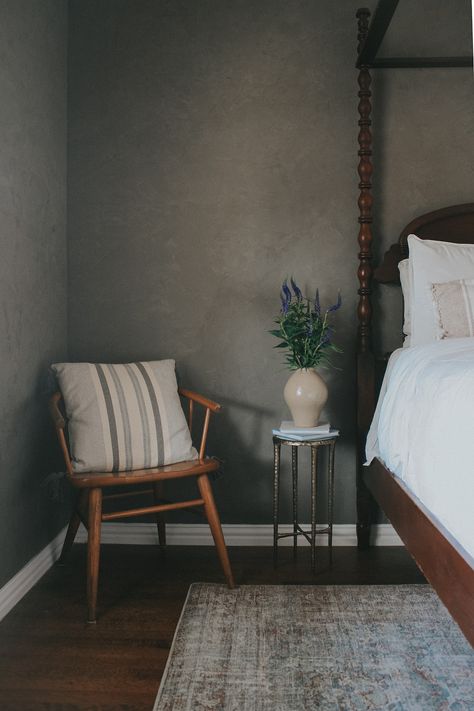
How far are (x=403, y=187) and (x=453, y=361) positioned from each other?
133cm

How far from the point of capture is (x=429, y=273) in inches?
102

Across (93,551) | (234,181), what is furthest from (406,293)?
(93,551)

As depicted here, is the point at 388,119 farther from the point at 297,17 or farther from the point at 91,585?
the point at 91,585

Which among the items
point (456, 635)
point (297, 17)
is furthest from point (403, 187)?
point (456, 635)

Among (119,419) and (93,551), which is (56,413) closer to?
(119,419)

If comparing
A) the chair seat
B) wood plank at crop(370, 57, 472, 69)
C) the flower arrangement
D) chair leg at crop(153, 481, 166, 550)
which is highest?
wood plank at crop(370, 57, 472, 69)

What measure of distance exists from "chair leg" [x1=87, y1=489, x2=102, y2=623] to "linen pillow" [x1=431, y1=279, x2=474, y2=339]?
4.65 ft

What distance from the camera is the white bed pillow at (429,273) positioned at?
2.57 meters

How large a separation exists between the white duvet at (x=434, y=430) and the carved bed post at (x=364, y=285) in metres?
0.21

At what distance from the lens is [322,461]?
9.78 feet

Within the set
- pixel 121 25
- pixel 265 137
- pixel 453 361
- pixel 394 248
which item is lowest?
pixel 453 361

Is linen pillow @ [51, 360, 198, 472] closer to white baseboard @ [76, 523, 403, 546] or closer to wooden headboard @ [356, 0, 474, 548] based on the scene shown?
white baseboard @ [76, 523, 403, 546]

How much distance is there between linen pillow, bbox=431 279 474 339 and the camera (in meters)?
2.39

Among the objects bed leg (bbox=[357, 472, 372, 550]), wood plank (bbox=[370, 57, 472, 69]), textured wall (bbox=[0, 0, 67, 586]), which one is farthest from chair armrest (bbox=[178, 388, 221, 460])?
wood plank (bbox=[370, 57, 472, 69])
